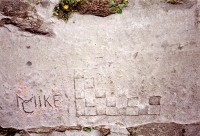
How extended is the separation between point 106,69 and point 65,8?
66 cm

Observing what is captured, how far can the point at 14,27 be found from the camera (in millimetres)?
2080

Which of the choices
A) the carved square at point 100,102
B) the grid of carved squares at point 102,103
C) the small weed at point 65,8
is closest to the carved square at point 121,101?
the grid of carved squares at point 102,103

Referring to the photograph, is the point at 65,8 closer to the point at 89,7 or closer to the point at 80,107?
the point at 89,7

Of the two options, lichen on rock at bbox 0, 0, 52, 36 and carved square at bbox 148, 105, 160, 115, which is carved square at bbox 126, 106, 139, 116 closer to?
carved square at bbox 148, 105, 160, 115

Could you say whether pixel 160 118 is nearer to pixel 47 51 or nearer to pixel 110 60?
pixel 110 60

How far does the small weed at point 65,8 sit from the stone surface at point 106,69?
5cm

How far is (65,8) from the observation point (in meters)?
2.02

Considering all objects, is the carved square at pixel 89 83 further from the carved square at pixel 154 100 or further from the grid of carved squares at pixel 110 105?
the carved square at pixel 154 100

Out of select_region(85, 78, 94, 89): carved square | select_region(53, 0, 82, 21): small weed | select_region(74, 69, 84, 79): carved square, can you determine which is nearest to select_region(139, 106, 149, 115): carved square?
select_region(85, 78, 94, 89): carved square

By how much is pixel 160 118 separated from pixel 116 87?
0.54 metres

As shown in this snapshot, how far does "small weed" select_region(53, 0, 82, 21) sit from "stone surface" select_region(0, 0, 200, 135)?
0.17ft

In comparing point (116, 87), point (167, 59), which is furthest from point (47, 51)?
point (167, 59)

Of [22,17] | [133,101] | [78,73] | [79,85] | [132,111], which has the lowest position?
[132,111]

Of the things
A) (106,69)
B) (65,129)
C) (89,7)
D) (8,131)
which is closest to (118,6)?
(89,7)
